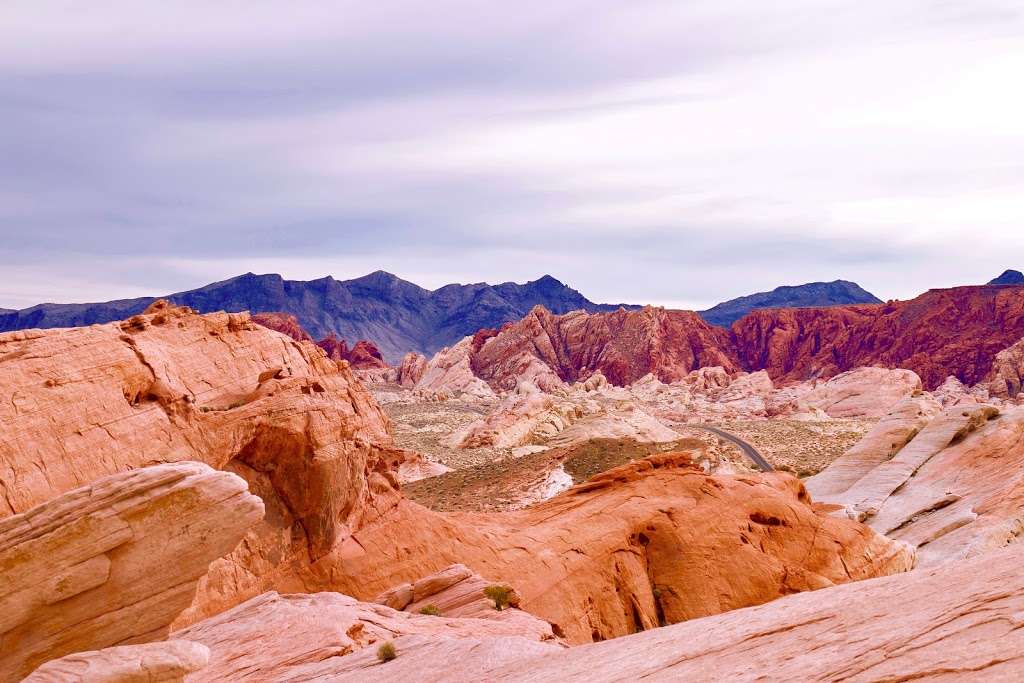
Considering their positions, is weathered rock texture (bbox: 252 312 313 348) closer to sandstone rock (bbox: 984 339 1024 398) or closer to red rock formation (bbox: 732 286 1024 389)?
red rock formation (bbox: 732 286 1024 389)

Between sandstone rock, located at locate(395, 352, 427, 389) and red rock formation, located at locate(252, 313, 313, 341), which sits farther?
red rock formation, located at locate(252, 313, 313, 341)

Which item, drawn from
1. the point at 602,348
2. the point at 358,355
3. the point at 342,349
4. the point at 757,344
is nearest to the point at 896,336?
the point at 757,344

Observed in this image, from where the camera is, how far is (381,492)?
21656mm

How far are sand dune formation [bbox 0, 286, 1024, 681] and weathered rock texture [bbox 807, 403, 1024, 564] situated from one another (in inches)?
6.7

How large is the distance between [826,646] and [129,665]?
8766 mm

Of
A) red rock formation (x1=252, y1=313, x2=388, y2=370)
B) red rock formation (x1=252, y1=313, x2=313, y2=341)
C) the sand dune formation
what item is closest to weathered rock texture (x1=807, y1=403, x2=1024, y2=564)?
the sand dune formation

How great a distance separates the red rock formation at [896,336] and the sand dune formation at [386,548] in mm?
115755

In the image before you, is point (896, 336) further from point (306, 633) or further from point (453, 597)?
point (306, 633)

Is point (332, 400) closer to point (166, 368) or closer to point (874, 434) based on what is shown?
point (166, 368)

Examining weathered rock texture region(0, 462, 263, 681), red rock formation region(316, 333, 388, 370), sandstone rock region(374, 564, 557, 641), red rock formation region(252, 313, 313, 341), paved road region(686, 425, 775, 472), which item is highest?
red rock formation region(252, 313, 313, 341)

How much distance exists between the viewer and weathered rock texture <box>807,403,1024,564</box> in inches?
1040

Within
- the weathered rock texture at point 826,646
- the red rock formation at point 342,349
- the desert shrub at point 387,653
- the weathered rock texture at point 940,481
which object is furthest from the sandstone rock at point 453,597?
the red rock formation at point 342,349

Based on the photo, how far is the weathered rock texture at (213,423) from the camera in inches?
567

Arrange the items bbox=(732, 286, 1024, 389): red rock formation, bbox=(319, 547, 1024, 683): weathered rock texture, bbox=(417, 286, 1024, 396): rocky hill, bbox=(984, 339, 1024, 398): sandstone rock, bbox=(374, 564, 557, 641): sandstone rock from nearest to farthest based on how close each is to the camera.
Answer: bbox=(319, 547, 1024, 683): weathered rock texture → bbox=(374, 564, 557, 641): sandstone rock → bbox=(984, 339, 1024, 398): sandstone rock → bbox=(732, 286, 1024, 389): red rock formation → bbox=(417, 286, 1024, 396): rocky hill
